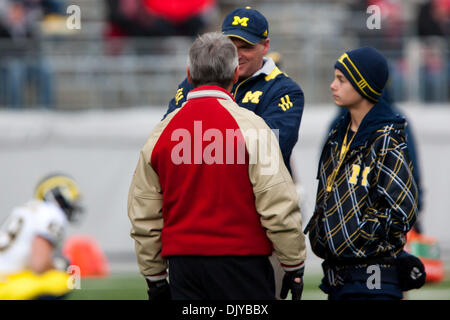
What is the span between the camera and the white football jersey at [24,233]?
6.63m

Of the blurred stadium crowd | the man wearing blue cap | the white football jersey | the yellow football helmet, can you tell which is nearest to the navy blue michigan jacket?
the man wearing blue cap

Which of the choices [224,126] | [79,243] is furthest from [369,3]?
[224,126]

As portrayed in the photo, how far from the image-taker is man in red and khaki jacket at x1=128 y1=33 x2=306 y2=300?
13.4 ft

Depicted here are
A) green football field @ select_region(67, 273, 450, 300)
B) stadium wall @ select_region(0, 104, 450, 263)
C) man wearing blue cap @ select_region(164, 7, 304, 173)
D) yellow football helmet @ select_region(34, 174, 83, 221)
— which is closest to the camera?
man wearing blue cap @ select_region(164, 7, 304, 173)

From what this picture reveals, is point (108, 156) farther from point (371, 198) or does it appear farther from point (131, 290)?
point (371, 198)

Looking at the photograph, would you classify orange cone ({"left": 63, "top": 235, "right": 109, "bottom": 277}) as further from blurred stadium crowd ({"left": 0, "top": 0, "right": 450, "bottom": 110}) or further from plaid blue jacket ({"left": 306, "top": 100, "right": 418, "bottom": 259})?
plaid blue jacket ({"left": 306, "top": 100, "right": 418, "bottom": 259})

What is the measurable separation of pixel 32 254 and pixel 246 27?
2787 mm

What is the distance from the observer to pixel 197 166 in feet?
13.4

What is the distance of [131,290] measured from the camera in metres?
8.80

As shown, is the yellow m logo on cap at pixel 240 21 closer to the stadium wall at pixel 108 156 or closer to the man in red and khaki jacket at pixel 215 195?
the man in red and khaki jacket at pixel 215 195

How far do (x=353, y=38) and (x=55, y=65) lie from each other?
→ 3.86 metres

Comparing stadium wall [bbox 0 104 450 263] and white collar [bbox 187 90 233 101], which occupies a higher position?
white collar [bbox 187 90 233 101]

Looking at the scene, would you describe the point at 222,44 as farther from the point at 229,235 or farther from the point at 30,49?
the point at 30,49

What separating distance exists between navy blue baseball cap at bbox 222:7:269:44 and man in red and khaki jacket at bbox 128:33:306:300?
50 centimetres
